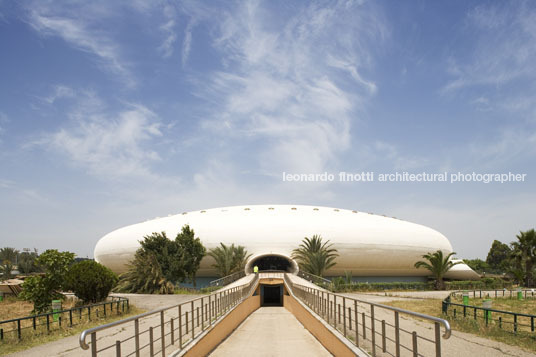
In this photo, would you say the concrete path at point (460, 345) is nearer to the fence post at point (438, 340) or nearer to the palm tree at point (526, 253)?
the fence post at point (438, 340)

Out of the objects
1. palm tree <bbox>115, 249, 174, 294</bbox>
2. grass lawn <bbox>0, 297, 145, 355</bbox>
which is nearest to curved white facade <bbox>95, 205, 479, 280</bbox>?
palm tree <bbox>115, 249, 174, 294</bbox>

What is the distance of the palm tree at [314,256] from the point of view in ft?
149

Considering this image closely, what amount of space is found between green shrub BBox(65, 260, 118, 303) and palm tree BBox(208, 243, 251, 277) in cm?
2497

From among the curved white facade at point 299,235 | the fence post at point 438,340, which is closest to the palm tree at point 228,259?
the curved white facade at point 299,235

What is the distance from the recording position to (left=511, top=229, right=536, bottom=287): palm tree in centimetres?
4806

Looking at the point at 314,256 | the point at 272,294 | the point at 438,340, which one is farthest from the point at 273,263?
the point at 438,340

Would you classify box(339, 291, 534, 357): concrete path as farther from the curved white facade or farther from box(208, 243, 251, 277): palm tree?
the curved white facade

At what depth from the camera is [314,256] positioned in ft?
149

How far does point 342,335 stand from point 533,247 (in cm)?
4722

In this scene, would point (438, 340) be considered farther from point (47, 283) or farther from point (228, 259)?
point (228, 259)

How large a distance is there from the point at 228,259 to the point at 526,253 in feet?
105

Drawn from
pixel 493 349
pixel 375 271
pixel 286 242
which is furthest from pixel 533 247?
pixel 493 349

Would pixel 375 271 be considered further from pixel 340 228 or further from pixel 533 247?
pixel 533 247

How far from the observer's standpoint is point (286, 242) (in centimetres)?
5372
